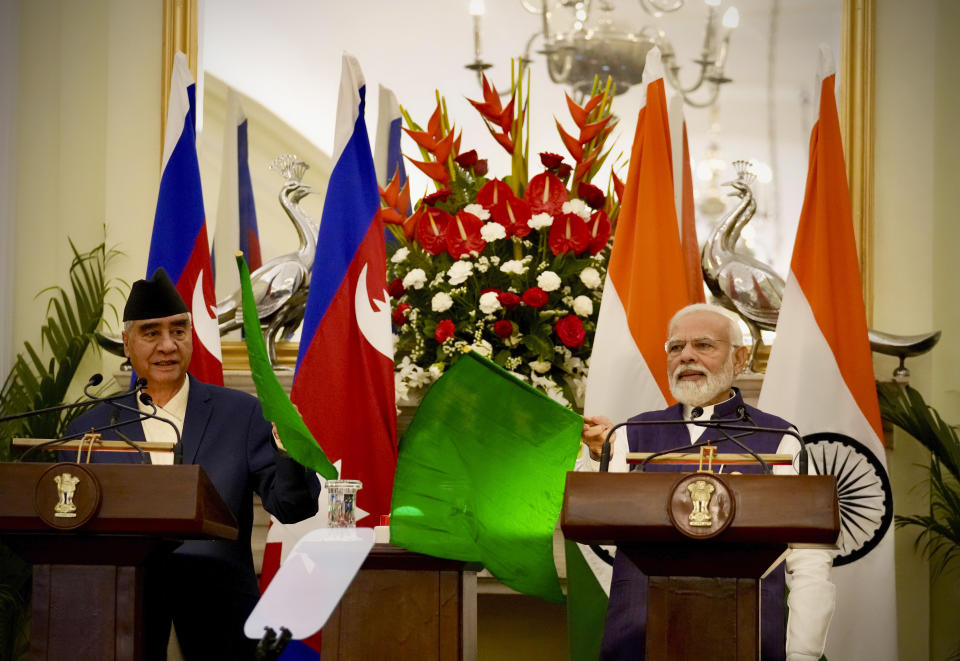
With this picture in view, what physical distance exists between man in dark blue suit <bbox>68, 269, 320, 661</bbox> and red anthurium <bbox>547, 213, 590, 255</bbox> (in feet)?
4.10

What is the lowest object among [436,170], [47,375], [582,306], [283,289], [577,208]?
[47,375]

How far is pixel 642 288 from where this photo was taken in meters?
3.72

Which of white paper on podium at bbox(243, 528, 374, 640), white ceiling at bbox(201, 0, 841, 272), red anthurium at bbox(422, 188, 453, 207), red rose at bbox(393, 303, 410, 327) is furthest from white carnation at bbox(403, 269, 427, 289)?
white paper on podium at bbox(243, 528, 374, 640)

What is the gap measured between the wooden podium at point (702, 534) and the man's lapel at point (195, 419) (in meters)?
1.13

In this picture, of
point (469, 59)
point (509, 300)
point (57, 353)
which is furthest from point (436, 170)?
point (57, 353)

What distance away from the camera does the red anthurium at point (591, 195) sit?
3881 millimetres

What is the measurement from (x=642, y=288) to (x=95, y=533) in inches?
79.9

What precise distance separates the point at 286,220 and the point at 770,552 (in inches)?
116

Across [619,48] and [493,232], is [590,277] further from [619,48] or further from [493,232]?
→ [619,48]

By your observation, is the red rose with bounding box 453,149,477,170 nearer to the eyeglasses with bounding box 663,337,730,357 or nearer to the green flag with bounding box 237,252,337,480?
the eyeglasses with bounding box 663,337,730,357

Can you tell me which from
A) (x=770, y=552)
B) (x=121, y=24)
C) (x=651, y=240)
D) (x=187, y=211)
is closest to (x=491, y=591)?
(x=651, y=240)

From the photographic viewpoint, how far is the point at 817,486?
6.64 ft

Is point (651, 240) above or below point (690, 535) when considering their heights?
above

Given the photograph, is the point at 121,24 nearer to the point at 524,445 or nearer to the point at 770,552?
the point at 524,445
